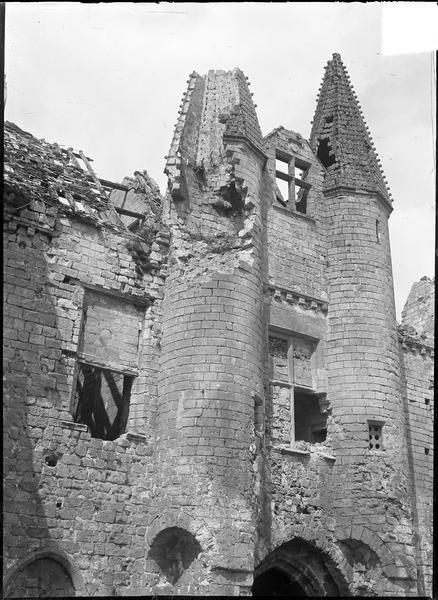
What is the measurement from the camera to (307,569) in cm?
1374

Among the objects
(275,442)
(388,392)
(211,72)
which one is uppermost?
(211,72)

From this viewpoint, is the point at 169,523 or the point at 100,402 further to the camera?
the point at 100,402

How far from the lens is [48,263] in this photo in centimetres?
1254

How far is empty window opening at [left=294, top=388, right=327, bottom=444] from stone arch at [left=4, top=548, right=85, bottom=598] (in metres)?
5.73

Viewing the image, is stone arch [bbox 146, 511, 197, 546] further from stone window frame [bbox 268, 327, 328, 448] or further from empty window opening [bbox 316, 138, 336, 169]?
empty window opening [bbox 316, 138, 336, 169]

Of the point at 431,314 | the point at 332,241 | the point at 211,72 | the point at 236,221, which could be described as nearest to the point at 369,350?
the point at 332,241

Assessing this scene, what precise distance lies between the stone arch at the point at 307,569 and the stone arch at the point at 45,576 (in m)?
3.77

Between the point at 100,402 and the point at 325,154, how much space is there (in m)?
7.97

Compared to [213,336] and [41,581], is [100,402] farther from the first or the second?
[41,581]

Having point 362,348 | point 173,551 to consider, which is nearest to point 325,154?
point 362,348

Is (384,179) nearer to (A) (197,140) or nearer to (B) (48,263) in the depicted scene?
(A) (197,140)

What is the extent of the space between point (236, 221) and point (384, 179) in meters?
4.41

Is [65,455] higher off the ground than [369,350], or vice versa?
[369,350]

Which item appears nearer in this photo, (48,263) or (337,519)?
(48,263)
